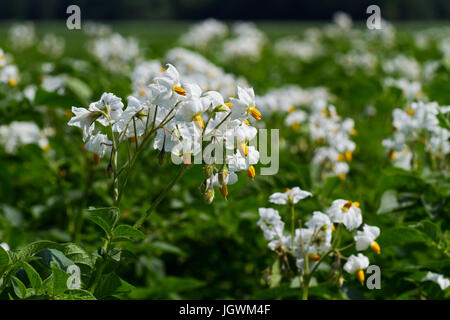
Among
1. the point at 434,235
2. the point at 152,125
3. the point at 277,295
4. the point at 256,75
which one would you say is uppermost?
the point at 256,75

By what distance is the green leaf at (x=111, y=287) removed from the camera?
142 centimetres

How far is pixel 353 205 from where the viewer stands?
1744 mm

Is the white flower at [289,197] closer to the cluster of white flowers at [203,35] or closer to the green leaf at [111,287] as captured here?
the green leaf at [111,287]

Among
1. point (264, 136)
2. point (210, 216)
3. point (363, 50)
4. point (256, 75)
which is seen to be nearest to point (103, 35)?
point (256, 75)

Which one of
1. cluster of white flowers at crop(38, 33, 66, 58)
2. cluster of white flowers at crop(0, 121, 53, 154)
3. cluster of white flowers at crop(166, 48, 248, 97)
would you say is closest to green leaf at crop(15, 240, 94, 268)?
cluster of white flowers at crop(0, 121, 53, 154)

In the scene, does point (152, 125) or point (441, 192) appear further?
point (441, 192)

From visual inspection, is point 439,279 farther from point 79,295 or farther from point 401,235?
point 79,295

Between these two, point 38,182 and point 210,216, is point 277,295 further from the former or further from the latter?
point 38,182

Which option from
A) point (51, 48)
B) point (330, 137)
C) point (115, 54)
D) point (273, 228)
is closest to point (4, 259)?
point (273, 228)

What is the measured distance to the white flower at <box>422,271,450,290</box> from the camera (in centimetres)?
188

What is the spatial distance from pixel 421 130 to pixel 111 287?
1587 millimetres

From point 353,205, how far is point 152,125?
0.66 meters

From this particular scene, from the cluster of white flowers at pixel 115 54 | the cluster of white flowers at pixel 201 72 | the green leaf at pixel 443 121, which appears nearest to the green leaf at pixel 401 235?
the green leaf at pixel 443 121

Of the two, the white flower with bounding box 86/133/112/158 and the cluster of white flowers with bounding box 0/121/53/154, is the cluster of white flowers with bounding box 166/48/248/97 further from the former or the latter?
the white flower with bounding box 86/133/112/158
